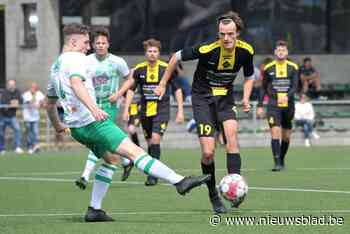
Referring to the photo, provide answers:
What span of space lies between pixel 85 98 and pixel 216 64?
2.21 metres

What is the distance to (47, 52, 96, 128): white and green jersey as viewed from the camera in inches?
439

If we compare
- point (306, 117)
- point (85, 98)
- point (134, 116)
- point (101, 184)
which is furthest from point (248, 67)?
point (306, 117)

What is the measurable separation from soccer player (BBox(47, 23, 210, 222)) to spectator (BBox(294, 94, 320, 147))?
1874cm

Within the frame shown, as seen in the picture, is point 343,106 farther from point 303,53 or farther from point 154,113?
point 154,113

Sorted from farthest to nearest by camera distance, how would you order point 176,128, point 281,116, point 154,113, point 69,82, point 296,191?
point 176,128 → point 281,116 → point 154,113 → point 296,191 → point 69,82

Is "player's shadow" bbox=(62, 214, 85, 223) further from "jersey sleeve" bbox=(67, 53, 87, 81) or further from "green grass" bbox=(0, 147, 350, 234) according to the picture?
"jersey sleeve" bbox=(67, 53, 87, 81)

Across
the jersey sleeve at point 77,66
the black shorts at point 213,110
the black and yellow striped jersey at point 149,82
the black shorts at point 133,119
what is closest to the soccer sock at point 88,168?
the black and yellow striped jersey at point 149,82

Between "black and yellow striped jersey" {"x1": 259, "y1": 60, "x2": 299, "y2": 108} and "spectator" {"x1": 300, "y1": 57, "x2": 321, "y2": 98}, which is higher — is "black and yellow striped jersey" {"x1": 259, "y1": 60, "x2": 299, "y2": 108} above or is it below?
above

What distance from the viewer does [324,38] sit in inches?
1410

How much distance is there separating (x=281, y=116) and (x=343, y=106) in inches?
447

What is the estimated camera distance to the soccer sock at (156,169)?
10906mm

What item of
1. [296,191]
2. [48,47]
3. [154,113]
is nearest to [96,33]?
[154,113]

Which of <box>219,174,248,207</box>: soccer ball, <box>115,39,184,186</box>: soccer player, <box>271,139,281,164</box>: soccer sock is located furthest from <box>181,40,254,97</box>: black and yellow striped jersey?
<box>271,139,281,164</box>: soccer sock

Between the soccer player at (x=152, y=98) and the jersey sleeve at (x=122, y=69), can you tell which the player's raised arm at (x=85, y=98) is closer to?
the jersey sleeve at (x=122, y=69)
